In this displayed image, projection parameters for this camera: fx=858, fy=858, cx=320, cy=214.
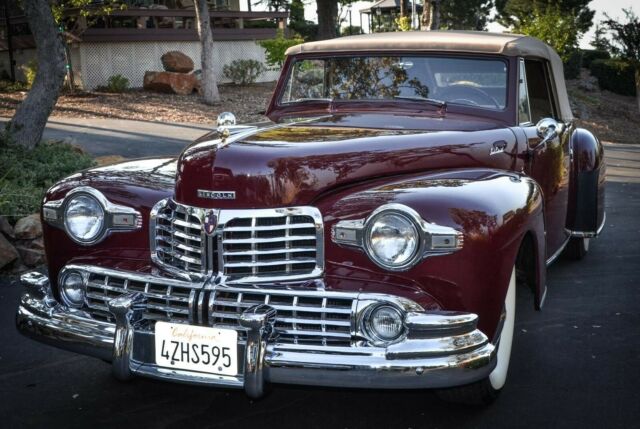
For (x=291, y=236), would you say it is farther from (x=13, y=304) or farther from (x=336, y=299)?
(x=13, y=304)

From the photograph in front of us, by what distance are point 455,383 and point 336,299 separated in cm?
55

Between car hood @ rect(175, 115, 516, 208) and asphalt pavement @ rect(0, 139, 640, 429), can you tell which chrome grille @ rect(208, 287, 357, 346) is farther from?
car hood @ rect(175, 115, 516, 208)

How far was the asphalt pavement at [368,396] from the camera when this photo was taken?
3867 mm

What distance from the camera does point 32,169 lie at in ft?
29.6

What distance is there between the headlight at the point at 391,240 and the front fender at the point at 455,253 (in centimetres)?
5

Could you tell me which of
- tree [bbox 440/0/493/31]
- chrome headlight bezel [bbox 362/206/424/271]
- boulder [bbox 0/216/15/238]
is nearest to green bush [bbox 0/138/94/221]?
boulder [bbox 0/216/15/238]

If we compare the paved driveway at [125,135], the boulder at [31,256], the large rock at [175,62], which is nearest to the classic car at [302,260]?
the boulder at [31,256]

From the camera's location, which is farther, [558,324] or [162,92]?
[162,92]

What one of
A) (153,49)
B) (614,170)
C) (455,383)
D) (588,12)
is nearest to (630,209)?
(614,170)

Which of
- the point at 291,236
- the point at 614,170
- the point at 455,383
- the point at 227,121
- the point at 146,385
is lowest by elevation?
the point at 614,170

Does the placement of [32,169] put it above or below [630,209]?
above

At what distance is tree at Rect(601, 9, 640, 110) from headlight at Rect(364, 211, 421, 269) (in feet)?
81.0

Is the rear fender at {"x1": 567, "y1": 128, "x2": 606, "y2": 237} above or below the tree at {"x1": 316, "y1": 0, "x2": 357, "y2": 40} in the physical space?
below

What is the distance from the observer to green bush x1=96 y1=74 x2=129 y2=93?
2148 cm
